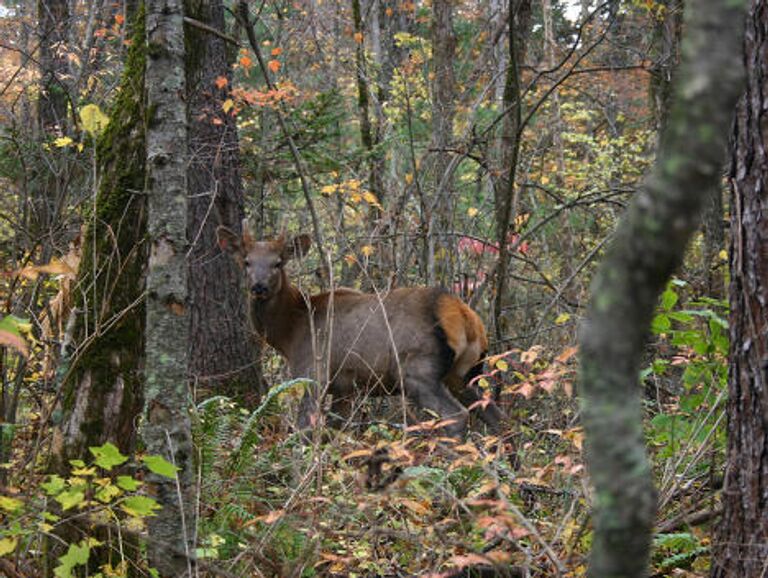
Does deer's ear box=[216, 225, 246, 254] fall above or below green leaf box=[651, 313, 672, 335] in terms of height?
above

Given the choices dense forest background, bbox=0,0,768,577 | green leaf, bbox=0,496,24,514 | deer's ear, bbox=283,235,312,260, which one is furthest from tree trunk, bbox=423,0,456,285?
green leaf, bbox=0,496,24,514

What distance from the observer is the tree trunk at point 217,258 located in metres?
8.76

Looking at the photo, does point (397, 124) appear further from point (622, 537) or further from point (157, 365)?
point (622, 537)

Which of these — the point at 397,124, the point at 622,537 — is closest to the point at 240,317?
the point at 397,124

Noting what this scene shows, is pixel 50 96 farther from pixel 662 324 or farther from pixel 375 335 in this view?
pixel 662 324

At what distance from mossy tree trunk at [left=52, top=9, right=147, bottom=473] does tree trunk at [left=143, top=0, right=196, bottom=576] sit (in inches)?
19.4

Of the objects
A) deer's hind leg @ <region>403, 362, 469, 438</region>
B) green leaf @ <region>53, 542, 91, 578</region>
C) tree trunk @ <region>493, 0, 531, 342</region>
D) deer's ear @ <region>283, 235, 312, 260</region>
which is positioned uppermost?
tree trunk @ <region>493, 0, 531, 342</region>

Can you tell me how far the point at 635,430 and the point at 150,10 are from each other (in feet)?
12.1

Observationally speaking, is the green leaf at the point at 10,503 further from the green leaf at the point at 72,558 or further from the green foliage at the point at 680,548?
the green foliage at the point at 680,548

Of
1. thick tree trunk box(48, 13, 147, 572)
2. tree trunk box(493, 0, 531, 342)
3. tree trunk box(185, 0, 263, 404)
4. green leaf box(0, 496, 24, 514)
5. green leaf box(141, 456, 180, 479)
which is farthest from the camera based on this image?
tree trunk box(185, 0, 263, 404)

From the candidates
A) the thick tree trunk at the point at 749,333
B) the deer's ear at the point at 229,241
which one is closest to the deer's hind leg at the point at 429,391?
the deer's ear at the point at 229,241

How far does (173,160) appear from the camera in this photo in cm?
423

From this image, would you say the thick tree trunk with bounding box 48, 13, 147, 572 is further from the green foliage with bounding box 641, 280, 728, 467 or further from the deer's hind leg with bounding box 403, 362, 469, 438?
the deer's hind leg with bounding box 403, 362, 469, 438

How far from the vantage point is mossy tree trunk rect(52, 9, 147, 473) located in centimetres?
471
